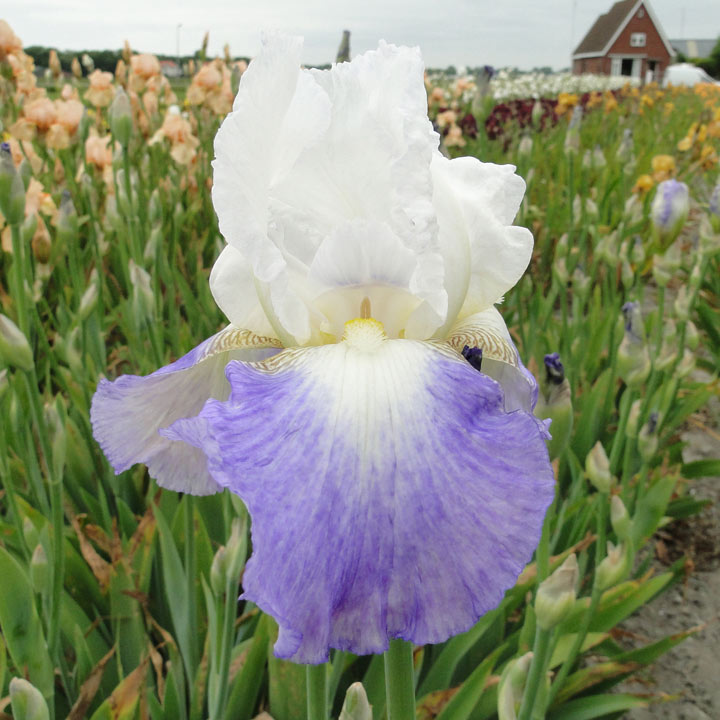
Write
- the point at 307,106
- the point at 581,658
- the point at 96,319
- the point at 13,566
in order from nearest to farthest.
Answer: the point at 307,106 < the point at 13,566 < the point at 581,658 < the point at 96,319

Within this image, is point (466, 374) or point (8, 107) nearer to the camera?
point (466, 374)

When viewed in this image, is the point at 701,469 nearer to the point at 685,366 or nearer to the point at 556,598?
the point at 685,366

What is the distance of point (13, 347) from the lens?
3.96 feet

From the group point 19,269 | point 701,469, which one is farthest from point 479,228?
point 701,469

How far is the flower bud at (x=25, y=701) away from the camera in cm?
90

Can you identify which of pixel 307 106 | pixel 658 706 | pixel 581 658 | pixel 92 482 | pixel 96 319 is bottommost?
pixel 658 706

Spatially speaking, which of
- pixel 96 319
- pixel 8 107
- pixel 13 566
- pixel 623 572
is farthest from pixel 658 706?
pixel 8 107

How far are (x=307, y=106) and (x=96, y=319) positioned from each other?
74.6 inches

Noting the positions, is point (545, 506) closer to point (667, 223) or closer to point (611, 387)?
point (667, 223)

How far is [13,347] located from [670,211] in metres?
1.82

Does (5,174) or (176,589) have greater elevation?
(5,174)

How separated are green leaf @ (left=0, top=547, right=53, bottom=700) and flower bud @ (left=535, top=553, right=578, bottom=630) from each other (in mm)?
869

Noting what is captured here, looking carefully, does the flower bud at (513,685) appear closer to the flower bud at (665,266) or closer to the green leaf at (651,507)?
the green leaf at (651,507)

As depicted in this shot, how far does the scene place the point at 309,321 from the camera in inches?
30.6
